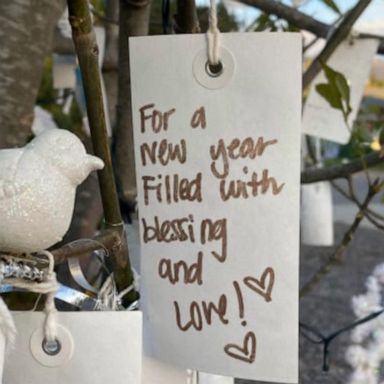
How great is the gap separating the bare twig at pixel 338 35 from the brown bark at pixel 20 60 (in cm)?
37

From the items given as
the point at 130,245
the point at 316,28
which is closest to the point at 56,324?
the point at 130,245

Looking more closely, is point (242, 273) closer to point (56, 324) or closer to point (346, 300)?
point (56, 324)

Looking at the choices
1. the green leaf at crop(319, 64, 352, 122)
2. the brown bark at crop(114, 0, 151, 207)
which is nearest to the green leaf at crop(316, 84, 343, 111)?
the green leaf at crop(319, 64, 352, 122)

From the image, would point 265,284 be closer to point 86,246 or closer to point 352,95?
point 86,246

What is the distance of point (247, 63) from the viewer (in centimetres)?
48

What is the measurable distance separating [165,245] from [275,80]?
13cm

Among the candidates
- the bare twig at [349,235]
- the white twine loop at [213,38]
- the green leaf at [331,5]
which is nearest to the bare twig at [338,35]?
the green leaf at [331,5]

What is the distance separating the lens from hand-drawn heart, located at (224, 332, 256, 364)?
497mm

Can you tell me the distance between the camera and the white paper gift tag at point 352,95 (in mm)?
1120

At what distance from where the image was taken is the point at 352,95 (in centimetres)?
112

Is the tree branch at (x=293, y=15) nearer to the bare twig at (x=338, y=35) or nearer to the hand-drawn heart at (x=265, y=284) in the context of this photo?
the bare twig at (x=338, y=35)

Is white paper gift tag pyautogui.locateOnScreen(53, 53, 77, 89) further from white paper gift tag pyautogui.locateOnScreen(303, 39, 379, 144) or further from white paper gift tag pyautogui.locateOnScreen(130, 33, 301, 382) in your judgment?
white paper gift tag pyautogui.locateOnScreen(130, 33, 301, 382)

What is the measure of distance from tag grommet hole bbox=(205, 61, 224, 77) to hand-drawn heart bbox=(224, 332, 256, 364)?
0.56ft

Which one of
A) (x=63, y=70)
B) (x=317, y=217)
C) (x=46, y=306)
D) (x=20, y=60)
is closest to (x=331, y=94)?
(x=20, y=60)
